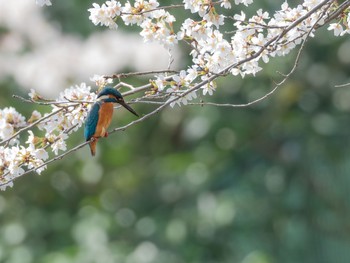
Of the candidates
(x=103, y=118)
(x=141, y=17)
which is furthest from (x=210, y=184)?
(x=141, y=17)

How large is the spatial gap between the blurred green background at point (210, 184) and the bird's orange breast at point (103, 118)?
219 inches

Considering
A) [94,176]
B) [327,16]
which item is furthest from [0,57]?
[327,16]

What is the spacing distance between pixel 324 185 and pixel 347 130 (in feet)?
3.51

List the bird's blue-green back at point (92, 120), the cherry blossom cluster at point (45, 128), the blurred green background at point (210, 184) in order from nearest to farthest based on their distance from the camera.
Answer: the cherry blossom cluster at point (45, 128) < the bird's blue-green back at point (92, 120) < the blurred green background at point (210, 184)

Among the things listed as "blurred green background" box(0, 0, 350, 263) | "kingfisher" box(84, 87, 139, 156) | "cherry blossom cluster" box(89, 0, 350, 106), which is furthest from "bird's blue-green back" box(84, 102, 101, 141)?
"blurred green background" box(0, 0, 350, 263)

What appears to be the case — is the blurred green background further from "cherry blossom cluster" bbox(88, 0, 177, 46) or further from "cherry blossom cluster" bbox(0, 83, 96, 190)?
"cherry blossom cluster" bbox(0, 83, 96, 190)

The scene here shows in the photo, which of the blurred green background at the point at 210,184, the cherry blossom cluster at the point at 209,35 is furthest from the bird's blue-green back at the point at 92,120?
the blurred green background at the point at 210,184

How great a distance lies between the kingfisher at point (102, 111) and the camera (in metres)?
3.63

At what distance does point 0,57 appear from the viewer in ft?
40.2

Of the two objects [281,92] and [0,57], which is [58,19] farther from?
[281,92]

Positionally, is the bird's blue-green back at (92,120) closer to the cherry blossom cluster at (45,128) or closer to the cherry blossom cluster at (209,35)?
the cherry blossom cluster at (45,128)

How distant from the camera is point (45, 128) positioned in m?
3.60

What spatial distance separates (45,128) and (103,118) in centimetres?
23

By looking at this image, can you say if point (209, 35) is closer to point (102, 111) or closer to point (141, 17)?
point (141, 17)
